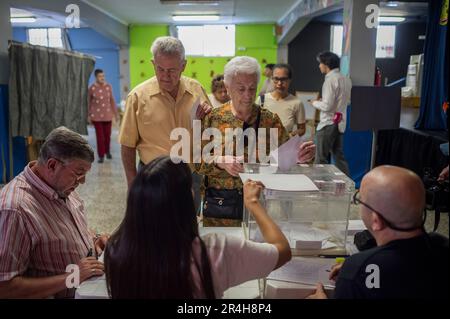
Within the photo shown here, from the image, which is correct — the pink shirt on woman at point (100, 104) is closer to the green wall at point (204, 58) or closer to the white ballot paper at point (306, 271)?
the green wall at point (204, 58)

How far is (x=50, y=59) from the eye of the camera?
491 centimetres

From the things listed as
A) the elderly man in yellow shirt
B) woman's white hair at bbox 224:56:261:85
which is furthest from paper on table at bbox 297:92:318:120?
woman's white hair at bbox 224:56:261:85

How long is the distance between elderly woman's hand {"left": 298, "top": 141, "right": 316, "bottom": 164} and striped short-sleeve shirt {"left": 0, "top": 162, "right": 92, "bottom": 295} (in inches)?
35.4

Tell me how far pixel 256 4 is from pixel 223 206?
21.7 ft

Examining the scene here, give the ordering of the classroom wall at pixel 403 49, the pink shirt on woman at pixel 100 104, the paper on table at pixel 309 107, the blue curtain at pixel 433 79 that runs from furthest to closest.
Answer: the classroom wall at pixel 403 49
the paper on table at pixel 309 107
the pink shirt on woman at pixel 100 104
the blue curtain at pixel 433 79

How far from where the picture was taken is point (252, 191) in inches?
49.1

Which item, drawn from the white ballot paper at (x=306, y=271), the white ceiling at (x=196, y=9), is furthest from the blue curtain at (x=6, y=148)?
the white ballot paper at (x=306, y=271)

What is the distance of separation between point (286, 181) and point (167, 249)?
22.0 inches

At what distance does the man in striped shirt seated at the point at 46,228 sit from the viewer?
1.21m

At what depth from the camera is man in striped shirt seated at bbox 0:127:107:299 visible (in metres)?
1.21

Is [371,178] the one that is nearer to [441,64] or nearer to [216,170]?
[216,170]

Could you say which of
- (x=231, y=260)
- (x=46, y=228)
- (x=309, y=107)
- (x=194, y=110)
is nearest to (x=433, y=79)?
(x=309, y=107)

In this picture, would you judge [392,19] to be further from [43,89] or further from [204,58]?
[43,89]

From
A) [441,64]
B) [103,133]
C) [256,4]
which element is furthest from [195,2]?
[441,64]
